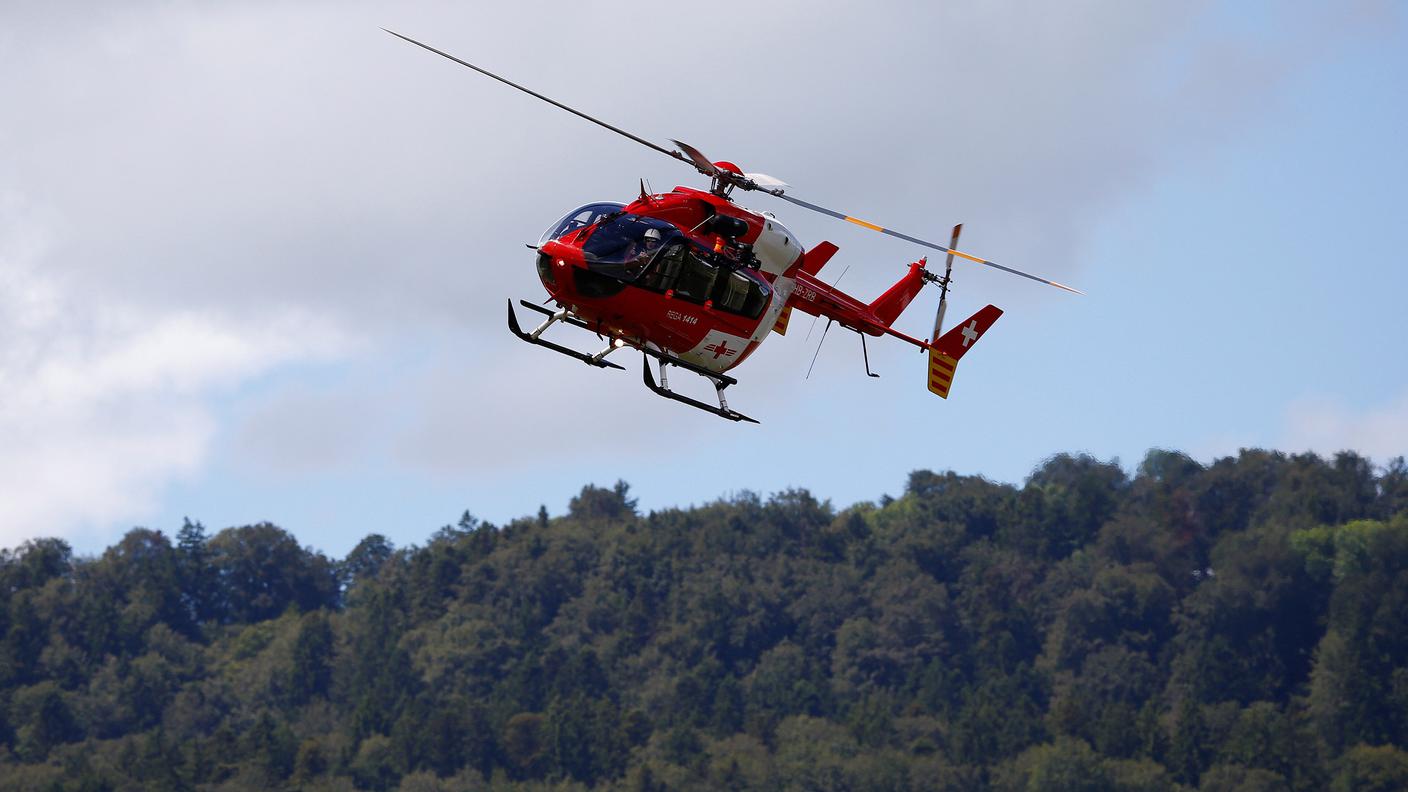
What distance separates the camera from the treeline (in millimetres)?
132250

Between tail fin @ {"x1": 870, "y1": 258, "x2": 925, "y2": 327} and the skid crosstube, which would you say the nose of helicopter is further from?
tail fin @ {"x1": 870, "y1": 258, "x2": 925, "y2": 327}

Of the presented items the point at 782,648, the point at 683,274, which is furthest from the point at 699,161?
the point at 782,648

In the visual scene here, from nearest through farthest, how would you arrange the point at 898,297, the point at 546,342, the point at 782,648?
1. the point at 546,342
2. the point at 898,297
3. the point at 782,648

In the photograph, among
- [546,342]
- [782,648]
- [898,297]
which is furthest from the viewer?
[782,648]

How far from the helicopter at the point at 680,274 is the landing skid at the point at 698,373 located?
2 centimetres

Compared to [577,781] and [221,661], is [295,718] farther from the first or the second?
[577,781]

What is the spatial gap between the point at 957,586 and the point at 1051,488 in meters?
Result: 10.5

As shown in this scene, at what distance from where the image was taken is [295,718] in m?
151

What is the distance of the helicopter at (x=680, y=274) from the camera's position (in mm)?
36812

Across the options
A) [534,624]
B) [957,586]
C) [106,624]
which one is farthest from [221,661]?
[957,586]

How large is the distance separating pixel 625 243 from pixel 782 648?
393ft

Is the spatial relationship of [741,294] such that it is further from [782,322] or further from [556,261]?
[556,261]

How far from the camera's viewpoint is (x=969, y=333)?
46.1 metres

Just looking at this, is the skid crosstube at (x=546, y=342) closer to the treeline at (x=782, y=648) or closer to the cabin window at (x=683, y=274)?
the cabin window at (x=683, y=274)
